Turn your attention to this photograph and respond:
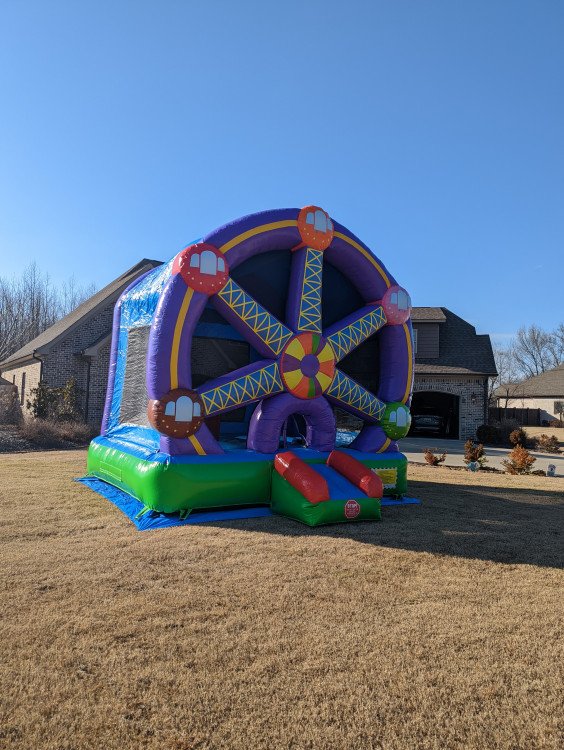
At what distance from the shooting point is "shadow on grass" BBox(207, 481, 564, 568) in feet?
16.8

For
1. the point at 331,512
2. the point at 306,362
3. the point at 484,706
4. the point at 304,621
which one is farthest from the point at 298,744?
the point at 306,362

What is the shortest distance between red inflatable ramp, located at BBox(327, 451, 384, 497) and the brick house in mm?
3696

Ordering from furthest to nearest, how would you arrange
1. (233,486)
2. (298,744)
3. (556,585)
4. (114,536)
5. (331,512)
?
(233,486) → (331,512) → (114,536) → (556,585) → (298,744)

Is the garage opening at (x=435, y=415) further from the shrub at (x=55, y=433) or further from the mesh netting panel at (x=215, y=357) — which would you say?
the mesh netting panel at (x=215, y=357)

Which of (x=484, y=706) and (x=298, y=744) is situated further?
(x=484, y=706)


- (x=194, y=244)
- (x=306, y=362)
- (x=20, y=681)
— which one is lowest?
(x=20, y=681)

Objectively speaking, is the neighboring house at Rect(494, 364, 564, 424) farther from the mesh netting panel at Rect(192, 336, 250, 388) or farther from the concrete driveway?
the mesh netting panel at Rect(192, 336, 250, 388)

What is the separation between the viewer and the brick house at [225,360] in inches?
408

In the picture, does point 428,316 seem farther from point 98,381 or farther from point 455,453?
point 98,381

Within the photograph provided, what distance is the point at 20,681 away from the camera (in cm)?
261

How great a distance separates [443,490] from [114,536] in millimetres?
5384

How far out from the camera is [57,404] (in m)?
17.0

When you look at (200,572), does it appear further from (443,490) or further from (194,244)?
(443,490)

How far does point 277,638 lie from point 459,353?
1948cm
